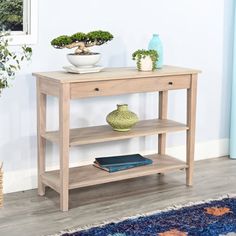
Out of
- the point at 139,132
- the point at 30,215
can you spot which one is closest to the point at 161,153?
the point at 139,132

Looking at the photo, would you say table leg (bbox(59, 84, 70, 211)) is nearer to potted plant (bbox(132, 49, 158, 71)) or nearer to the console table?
the console table

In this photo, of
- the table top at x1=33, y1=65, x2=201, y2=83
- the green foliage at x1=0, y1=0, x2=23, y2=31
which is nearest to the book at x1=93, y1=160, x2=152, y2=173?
the table top at x1=33, y1=65, x2=201, y2=83

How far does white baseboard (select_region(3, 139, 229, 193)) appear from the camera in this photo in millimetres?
3557

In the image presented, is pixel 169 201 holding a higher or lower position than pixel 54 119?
lower

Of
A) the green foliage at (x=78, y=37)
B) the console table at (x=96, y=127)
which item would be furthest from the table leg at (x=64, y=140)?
the green foliage at (x=78, y=37)

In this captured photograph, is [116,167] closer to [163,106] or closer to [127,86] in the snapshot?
[127,86]

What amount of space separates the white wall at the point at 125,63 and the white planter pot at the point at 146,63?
351mm

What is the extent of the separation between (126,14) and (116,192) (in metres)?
1.14

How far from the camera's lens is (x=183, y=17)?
405 cm

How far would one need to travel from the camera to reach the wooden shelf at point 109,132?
335 centimetres

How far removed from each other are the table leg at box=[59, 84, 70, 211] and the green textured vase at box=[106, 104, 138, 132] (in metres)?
0.38

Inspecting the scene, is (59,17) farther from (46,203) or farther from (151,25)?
(46,203)

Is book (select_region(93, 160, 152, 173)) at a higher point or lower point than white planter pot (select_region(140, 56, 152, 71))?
lower

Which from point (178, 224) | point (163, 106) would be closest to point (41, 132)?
point (163, 106)
